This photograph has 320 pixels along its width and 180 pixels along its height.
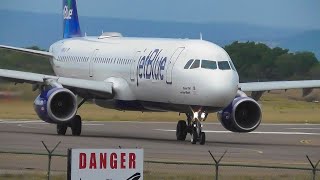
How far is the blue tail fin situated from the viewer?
5994 centimetres

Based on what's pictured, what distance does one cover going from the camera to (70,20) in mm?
60562

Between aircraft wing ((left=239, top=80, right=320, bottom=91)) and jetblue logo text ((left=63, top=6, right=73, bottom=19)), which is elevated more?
jetblue logo text ((left=63, top=6, right=73, bottom=19))

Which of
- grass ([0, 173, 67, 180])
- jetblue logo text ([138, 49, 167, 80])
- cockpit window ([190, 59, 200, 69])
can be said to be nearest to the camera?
grass ([0, 173, 67, 180])

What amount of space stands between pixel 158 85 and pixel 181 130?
2.06m

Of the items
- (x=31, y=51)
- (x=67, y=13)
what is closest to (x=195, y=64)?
(x=31, y=51)

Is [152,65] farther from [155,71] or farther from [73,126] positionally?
[73,126]

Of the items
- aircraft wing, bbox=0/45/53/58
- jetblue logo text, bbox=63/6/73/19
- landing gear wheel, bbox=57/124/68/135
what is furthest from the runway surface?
jetblue logo text, bbox=63/6/73/19

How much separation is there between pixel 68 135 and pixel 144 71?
14.1 ft

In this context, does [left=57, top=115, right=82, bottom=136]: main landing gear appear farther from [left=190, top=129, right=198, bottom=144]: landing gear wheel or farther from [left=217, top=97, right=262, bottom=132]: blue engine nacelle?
[left=190, top=129, right=198, bottom=144]: landing gear wheel

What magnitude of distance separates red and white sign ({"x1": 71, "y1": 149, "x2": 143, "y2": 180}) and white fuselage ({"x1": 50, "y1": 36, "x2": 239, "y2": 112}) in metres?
18.9

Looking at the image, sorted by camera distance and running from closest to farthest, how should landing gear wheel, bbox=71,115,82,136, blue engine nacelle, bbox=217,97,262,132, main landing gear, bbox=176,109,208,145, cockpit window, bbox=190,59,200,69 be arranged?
main landing gear, bbox=176,109,208,145
cockpit window, bbox=190,59,200,69
blue engine nacelle, bbox=217,97,262,132
landing gear wheel, bbox=71,115,82,136

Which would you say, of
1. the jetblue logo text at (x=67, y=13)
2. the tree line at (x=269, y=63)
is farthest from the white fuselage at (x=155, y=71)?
the tree line at (x=269, y=63)

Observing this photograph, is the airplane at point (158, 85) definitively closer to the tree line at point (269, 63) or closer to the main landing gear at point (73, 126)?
the main landing gear at point (73, 126)

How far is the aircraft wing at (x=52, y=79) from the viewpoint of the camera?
151ft
